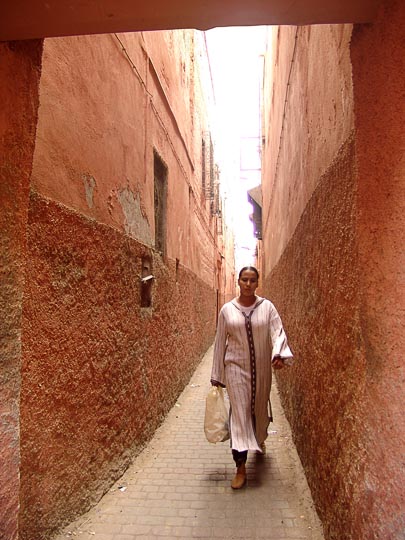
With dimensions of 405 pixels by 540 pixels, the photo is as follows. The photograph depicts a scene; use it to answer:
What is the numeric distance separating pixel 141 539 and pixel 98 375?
1.01 m

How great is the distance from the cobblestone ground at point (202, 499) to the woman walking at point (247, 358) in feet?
1.00

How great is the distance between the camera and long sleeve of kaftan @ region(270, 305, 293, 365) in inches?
122

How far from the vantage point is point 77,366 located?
8.54 feet

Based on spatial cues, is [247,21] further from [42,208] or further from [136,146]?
[136,146]

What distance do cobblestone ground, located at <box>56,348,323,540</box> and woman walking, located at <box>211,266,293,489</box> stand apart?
30 centimetres

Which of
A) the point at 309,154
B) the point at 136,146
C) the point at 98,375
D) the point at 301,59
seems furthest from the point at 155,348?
the point at 301,59

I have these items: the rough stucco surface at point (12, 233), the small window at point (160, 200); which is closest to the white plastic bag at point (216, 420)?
the rough stucco surface at point (12, 233)

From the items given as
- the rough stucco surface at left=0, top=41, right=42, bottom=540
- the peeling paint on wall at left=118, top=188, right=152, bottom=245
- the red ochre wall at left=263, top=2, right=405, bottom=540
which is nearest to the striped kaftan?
the red ochre wall at left=263, top=2, right=405, bottom=540

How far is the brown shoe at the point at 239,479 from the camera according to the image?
10.1 feet

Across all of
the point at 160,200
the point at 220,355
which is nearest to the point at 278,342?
the point at 220,355

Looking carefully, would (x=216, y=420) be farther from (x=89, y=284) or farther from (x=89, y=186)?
(x=89, y=186)

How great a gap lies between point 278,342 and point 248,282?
52cm

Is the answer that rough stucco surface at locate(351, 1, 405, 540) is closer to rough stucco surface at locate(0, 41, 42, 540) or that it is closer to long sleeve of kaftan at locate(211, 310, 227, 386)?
rough stucco surface at locate(0, 41, 42, 540)

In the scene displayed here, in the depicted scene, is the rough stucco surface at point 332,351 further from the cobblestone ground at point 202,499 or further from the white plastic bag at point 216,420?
the white plastic bag at point 216,420
